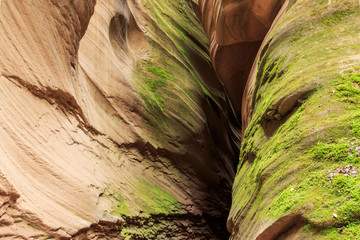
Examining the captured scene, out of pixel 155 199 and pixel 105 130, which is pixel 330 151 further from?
pixel 105 130

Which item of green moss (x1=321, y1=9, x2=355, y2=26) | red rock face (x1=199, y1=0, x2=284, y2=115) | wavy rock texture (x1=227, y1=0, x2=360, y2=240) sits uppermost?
green moss (x1=321, y1=9, x2=355, y2=26)

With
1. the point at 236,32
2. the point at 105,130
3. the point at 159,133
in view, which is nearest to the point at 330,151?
the point at 105,130

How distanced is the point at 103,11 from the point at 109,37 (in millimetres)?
690

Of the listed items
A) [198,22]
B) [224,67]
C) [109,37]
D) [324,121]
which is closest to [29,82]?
[109,37]

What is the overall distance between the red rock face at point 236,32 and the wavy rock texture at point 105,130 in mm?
1503

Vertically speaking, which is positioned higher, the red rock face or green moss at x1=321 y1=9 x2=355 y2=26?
green moss at x1=321 y1=9 x2=355 y2=26

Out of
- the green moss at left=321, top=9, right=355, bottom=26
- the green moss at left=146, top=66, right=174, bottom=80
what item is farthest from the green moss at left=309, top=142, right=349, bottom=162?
the green moss at left=146, top=66, right=174, bottom=80

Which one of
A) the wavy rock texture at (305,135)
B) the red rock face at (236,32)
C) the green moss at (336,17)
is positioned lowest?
the red rock face at (236,32)

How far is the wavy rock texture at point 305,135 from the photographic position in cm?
368

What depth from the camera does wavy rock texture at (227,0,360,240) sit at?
3680 millimetres

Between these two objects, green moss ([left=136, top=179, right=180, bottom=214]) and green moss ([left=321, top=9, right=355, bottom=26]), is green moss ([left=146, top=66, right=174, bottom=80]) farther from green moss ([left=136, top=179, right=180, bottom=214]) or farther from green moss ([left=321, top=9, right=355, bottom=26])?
green moss ([left=321, top=9, right=355, bottom=26])

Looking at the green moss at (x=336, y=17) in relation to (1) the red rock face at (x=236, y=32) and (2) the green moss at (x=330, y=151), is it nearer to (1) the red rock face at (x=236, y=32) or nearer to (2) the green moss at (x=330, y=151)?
(2) the green moss at (x=330, y=151)

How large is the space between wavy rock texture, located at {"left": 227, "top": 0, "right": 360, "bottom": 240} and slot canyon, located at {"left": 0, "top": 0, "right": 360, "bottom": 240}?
0.02 m

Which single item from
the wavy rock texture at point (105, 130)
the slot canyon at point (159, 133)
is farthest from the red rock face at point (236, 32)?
the wavy rock texture at point (105, 130)
